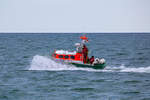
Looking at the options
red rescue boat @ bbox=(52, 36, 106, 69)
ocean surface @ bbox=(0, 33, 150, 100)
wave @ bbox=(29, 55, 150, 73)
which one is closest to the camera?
ocean surface @ bbox=(0, 33, 150, 100)

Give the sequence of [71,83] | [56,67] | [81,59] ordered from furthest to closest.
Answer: [56,67], [81,59], [71,83]

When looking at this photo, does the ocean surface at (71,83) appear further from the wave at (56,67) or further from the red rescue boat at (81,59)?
the red rescue boat at (81,59)

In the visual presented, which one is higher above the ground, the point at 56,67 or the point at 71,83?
the point at 56,67

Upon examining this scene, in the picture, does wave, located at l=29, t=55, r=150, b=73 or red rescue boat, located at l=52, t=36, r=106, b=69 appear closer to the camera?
red rescue boat, located at l=52, t=36, r=106, b=69

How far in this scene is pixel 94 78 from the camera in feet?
117

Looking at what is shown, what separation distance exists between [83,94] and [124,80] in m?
7.84

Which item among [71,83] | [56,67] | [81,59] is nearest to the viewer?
[71,83]

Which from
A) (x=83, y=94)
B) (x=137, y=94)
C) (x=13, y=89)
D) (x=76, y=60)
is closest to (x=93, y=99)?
(x=83, y=94)

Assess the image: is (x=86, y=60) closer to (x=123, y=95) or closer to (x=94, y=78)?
(x=94, y=78)

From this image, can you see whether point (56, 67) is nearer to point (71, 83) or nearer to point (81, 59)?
point (81, 59)

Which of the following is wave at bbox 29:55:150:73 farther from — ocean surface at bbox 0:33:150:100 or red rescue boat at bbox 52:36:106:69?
red rescue boat at bbox 52:36:106:69

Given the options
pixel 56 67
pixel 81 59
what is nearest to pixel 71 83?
pixel 81 59

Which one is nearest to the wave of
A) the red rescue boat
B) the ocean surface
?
the ocean surface

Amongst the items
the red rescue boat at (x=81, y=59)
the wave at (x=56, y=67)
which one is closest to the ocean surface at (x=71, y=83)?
the wave at (x=56, y=67)
